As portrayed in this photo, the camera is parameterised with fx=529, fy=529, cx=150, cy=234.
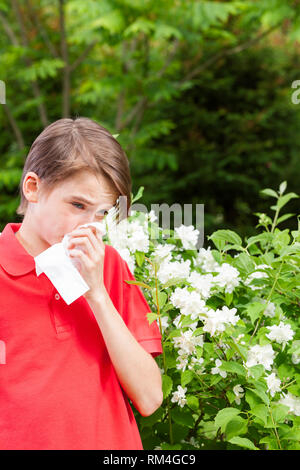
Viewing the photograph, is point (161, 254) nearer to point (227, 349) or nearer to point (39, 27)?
point (227, 349)

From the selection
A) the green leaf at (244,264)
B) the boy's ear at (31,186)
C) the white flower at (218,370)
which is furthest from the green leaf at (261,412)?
the boy's ear at (31,186)

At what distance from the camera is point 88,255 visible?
122 centimetres

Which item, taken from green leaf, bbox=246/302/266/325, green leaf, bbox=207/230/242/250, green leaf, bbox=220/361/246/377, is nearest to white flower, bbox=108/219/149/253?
green leaf, bbox=207/230/242/250

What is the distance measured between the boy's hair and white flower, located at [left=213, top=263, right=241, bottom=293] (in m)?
0.38

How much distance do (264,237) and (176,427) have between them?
67 cm

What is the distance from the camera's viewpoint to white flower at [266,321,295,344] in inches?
56.4

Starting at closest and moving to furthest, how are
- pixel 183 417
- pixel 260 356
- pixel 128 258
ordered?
pixel 260 356
pixel 183 417
pixel 128 258

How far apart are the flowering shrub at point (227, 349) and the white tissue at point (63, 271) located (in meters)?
0.21

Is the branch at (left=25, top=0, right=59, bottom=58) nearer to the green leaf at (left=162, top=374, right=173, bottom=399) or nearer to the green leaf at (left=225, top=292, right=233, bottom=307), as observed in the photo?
the green leaf at (left=225, top=292, right=233, bottom=307)

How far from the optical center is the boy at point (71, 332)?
1191 millimetres

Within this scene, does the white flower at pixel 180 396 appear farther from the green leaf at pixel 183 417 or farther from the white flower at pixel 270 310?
the white flower at pixel 270 310

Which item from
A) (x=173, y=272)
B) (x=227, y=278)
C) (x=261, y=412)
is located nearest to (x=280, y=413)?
(x=261, y=412)

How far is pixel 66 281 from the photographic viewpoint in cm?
121

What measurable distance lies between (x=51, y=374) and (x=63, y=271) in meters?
0.24
